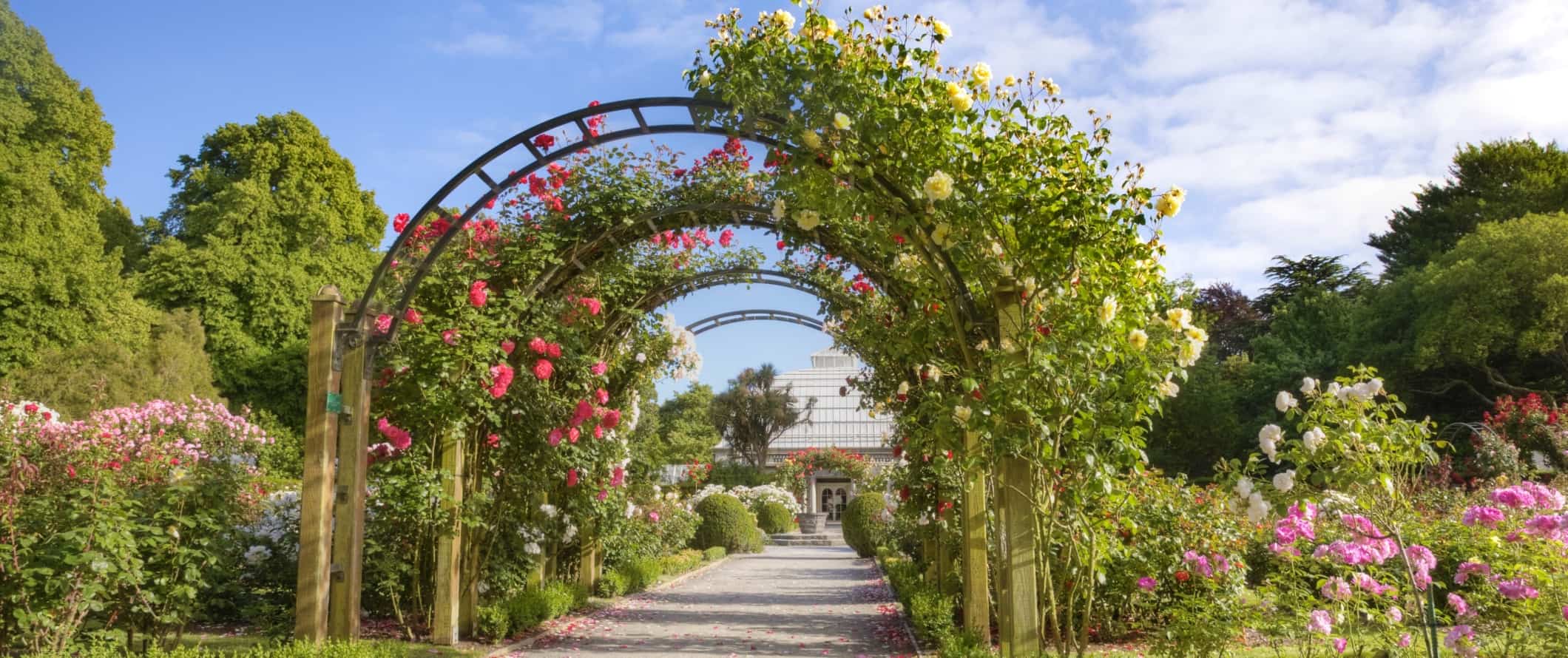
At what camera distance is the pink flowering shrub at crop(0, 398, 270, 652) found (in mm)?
4277

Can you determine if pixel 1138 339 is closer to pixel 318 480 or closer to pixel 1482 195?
pixel 318 480

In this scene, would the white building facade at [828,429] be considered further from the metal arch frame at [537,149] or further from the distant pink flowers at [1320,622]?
the distant pink flowers at [1320,622]

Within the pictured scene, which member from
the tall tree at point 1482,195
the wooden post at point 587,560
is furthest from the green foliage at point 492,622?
the tall tree at point 1482,195

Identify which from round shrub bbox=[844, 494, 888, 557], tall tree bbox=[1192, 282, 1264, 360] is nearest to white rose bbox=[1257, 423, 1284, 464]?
round shrub bbox=[844, 494, 888, 557]

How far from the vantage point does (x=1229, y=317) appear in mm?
29812

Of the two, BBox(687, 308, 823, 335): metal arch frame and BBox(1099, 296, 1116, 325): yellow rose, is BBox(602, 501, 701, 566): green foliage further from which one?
BBox(1099, 296, 1116, 325): yellow rose

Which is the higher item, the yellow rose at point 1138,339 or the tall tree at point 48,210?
the tall tree at point 48,210

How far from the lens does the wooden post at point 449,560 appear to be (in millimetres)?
6277

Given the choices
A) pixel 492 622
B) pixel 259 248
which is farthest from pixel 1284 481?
pixel 259 248

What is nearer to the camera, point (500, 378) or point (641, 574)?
point (500, 378)

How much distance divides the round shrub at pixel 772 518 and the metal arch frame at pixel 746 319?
527 inches

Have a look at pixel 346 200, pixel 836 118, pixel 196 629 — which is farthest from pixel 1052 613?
pixel 346 200

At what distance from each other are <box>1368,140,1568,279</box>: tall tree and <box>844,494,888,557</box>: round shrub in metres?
14.9

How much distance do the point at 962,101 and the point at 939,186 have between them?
327 mm
